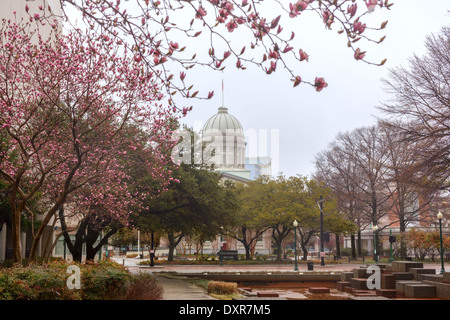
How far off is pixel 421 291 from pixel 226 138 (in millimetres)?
98317

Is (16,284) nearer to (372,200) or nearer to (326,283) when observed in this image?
(326,283)

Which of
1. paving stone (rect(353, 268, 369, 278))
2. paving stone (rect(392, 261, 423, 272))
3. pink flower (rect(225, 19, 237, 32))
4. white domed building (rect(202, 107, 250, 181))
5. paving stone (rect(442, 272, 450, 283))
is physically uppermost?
white domed building (rect(202, 107, 250, 181))

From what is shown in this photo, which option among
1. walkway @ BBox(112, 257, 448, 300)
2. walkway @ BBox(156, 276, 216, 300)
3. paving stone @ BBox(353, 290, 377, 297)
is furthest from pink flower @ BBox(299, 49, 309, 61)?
paving stone @ BBox(353, 290, 377, 297)

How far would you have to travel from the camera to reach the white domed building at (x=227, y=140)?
112m

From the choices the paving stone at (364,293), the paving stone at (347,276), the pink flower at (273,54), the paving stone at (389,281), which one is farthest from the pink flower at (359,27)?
the paving stone at (347,276)

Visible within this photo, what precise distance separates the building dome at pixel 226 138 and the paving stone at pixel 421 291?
9332 cm

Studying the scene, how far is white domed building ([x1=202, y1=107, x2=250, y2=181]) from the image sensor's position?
112 m

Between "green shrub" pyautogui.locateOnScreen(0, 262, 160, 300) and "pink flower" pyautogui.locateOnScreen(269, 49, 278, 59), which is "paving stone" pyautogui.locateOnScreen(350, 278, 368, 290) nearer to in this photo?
"green shrub" pyautogui.locateOnScreen(0, 262, 160, 300)

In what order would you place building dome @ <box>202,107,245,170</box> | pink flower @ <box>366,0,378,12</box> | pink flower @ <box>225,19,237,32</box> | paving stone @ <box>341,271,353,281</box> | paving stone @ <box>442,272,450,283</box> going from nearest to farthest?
1. pink flower @ <box>366,0,378,12</box>
2. pink flower @ <box>225,19,237,32</box>
3. paving stone @ <box>442,272,450,283</box>
4. paving stone @ <box>341,271,353,281</box>
5. building dome @ <box>202,107,245,170</box>

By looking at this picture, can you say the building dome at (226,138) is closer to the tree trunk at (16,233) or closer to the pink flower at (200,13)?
the tree trunk at (16,233)

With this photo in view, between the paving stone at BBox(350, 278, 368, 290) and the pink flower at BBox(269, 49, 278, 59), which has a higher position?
the pink flower at BBox(269, 49, 278, 59)

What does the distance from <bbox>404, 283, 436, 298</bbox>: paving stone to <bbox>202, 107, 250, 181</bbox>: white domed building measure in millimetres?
91106

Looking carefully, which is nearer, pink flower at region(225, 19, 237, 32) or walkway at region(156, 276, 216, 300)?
pink flower at region(225, 19, 237, 32)
